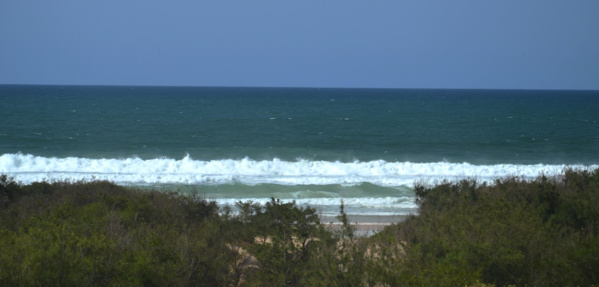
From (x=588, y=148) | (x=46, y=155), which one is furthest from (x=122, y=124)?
(x=588, y=148)

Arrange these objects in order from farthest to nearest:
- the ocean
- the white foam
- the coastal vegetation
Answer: the white foam < the ocean < the coastal vegetation

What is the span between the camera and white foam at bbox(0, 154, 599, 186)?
23.5 metres

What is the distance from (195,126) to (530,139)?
90.5 feet

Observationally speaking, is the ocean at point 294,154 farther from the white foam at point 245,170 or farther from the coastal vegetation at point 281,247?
the coastal vegetation at point 281,247

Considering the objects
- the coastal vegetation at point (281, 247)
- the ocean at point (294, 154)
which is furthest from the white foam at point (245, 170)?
the coastal vegetation at point (281, 247)

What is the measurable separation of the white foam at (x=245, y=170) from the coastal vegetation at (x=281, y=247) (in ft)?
38.2

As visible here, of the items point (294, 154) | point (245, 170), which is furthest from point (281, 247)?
point (294, 154)

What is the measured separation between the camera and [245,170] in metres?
25.8

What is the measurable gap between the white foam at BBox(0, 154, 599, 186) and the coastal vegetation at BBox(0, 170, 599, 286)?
11.6m

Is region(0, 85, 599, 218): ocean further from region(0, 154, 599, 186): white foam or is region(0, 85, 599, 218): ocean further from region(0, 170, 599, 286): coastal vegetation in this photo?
region(0, 170, 599, 286): coastal vegetation

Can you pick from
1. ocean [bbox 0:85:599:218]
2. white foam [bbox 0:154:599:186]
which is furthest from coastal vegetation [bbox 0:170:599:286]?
white foam [bbox 0:154:599:186]

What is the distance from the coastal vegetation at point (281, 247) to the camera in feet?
19.8

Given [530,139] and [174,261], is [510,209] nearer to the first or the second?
[174,261]

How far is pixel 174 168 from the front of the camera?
26.0 meters
